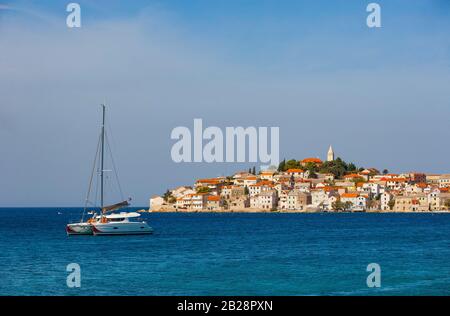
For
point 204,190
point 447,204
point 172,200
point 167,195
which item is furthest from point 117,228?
point 167,195

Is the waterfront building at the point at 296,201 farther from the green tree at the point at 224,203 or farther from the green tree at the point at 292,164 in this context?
the green tree at the point at 292,164

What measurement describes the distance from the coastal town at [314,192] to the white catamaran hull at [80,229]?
170 feet

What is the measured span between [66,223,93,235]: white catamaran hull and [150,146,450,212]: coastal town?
51864mm

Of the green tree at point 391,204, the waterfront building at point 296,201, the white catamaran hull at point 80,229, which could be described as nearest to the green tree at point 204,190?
the waterfront building at point 296,201

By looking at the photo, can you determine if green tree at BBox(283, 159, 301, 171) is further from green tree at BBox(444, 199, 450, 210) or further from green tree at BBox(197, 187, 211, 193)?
green tree at BBox(444, 199, 450, 210)

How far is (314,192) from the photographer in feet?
263

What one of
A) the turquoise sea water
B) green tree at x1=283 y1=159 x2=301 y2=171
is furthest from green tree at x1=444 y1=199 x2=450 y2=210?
the turquoise sea water

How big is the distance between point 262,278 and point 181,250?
801 centimetres

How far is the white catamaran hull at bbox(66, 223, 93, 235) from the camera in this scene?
27.8 m

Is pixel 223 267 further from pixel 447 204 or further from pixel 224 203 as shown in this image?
pixel 224 203

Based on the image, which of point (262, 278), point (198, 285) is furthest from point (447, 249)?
point (198, 285)

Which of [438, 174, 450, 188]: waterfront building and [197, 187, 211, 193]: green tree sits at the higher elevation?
[438, 174, 450, 188]: waterfront building

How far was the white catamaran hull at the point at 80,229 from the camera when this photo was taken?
91.2ft
